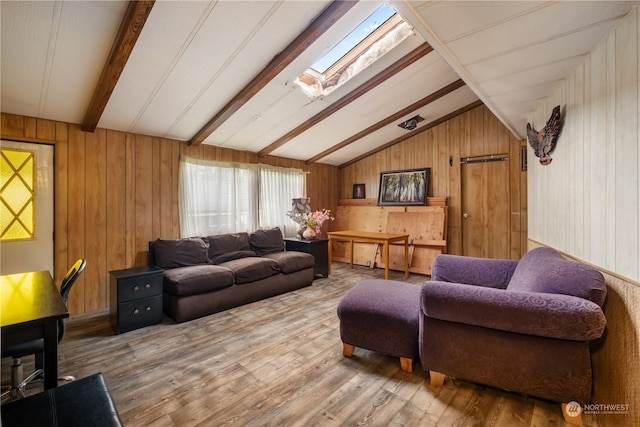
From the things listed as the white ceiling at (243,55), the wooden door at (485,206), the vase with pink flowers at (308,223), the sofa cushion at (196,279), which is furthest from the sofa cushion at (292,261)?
the wooden door at (485,206)

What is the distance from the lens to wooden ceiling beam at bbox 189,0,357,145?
2.15m

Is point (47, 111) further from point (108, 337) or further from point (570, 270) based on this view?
point (570, 270)

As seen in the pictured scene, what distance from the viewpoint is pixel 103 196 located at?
3.15m

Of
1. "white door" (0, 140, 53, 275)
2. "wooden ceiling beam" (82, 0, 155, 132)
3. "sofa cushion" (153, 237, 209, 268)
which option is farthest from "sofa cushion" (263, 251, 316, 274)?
"wooden ceiling beam" (82, 0, 155, 132)

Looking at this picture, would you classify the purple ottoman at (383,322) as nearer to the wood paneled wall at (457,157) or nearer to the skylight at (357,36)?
the skylight at (357,36)

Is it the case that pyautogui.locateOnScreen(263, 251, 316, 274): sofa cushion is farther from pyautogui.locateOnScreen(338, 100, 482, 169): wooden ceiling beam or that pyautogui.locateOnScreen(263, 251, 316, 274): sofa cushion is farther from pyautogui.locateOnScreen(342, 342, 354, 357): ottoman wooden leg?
pyautogui.locateOnScreen(338, 100, 482, 169): wooden ceiling beam

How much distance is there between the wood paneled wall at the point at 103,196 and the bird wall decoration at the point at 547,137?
397 centimetres

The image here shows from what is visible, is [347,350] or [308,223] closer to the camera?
[347,350]

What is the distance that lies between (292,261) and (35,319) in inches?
110

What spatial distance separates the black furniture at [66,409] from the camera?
99 centimetres

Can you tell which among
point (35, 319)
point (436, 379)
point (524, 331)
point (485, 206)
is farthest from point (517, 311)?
point (485, 206)

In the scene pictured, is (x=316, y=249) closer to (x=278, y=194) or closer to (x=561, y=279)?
(x=278, y=194)

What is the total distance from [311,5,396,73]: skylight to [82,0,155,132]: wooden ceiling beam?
63.2 inches

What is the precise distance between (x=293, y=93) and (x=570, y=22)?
7.84 ft
